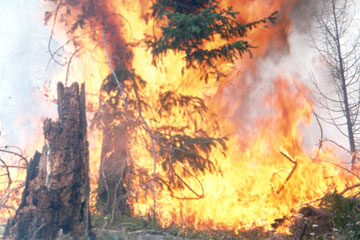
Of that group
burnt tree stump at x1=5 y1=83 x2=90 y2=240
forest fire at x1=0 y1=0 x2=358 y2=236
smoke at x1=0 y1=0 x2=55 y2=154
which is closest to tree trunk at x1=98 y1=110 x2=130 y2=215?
forest fire at x1=0 y1=0 x2=358 y2=236

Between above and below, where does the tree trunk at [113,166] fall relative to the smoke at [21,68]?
below

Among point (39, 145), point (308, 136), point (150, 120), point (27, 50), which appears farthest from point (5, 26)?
point (308, 136)

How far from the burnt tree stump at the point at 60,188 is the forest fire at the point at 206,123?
2023 millimetres

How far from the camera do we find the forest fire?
7062 mm

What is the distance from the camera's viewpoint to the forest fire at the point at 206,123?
7062 millimetres

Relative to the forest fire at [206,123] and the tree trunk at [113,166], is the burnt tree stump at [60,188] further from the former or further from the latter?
the forest fire at [206,123]

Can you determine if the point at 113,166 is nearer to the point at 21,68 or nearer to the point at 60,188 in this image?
the point at 60,188

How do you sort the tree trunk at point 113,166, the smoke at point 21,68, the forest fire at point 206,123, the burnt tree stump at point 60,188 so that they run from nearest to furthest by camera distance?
1. the burnt tree stump at point 60,188
2. the tree trunk at point 113,166
3. the forest fire at point 206,123
4. the smoke at point 21,68

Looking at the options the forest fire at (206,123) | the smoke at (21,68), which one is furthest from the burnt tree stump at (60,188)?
the smoke at (21,68)

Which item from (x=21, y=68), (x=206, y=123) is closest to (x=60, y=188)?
(x=206, y=123)

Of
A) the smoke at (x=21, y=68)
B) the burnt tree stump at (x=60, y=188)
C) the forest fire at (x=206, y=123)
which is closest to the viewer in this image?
the burnt tree stump at (x=60, y=188)

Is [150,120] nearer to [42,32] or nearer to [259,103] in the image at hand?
[259,103]

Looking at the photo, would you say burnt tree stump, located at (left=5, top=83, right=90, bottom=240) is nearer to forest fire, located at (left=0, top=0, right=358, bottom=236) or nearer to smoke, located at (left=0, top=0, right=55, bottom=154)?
forest fire, located at (left=0, top=0, right=358, bottom=236)

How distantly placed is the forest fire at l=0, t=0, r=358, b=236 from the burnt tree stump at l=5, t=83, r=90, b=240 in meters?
2.02
